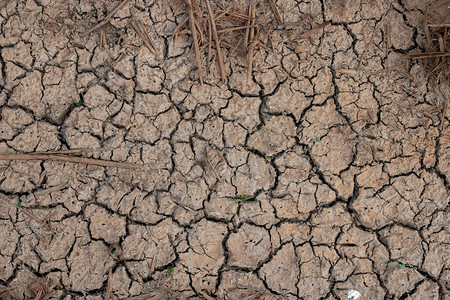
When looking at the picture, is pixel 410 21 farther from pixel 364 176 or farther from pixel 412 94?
pixel 364 176

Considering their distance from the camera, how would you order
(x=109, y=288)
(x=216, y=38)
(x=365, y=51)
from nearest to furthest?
(x=109, y=288)
(x=216, y=38)
(x=365, y=51)

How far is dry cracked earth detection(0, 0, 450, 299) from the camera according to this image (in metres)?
2.79

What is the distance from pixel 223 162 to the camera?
113 inches

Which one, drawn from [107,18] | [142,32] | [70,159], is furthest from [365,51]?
[70,159]

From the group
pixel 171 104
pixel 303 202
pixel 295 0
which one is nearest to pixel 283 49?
pixel 295 0

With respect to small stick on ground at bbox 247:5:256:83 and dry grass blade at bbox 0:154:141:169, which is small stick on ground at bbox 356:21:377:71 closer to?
small stick on ground at bbox 247:5:256:83

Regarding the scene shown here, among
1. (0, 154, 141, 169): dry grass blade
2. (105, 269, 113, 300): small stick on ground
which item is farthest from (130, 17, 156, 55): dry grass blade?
(105, 269, 113, 300): small stick on ground

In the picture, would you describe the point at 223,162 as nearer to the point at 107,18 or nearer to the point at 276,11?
the point at 276,11

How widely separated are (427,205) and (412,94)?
0.77 metres

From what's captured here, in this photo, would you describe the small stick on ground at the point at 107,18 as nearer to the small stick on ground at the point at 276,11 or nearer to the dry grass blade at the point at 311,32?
the small stick on ground at the point at 276,11

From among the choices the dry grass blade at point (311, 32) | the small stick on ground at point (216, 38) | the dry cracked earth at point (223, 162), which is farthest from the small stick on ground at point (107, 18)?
the dry grass blade at point (311, 32)

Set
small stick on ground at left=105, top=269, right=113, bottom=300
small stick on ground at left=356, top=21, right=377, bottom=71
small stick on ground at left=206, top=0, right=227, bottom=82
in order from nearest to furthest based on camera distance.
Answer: small stick on ground at left=105, top=269, right=113, bottom=300 < small stick on ground at left=206, top=0, right=227, bottom=82 < small stick on ground at left=356, top=21, right=377, bottom=71

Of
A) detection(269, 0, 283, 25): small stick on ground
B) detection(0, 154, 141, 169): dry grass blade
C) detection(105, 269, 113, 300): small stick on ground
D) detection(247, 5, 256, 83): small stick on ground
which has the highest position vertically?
detection(269, 0, 283, 25): small stick on ground

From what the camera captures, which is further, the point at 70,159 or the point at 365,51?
the point at 365,51
